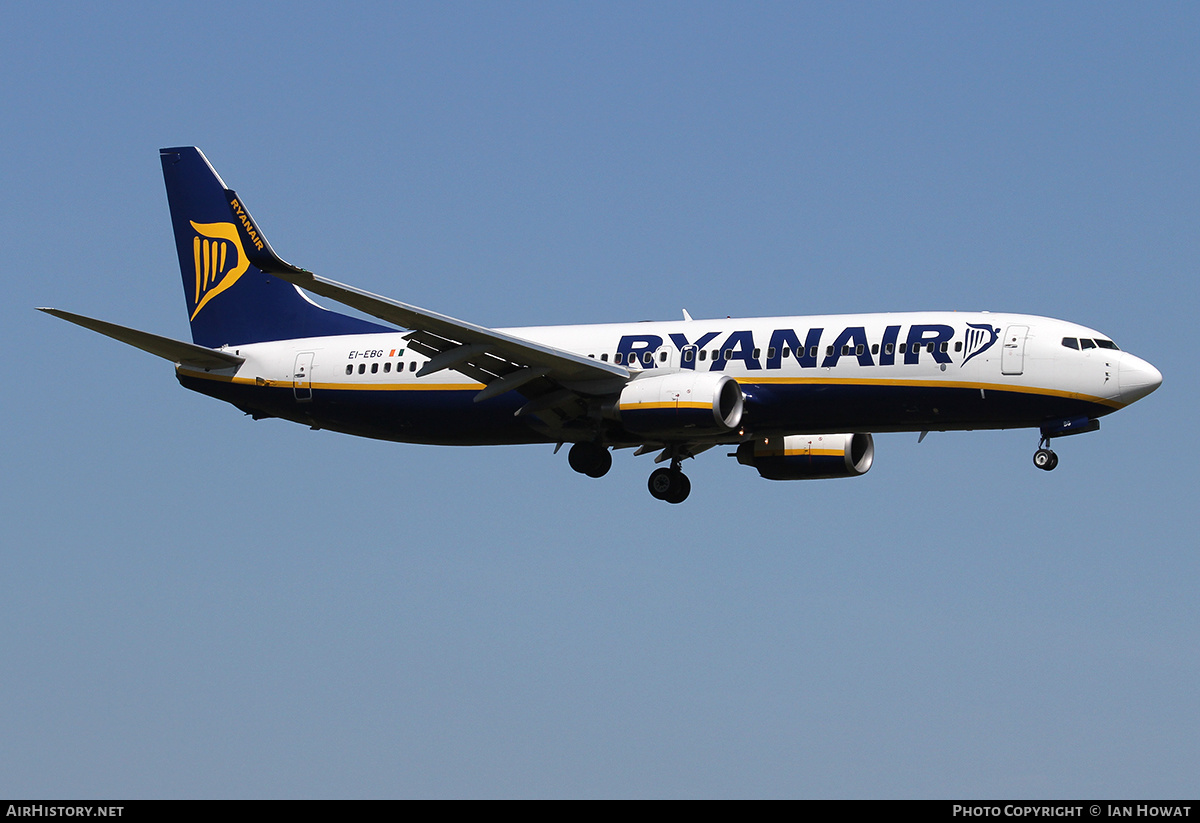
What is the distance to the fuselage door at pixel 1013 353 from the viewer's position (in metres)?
41.0

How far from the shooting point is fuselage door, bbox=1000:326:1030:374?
40969mm

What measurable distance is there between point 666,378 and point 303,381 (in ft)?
38.3

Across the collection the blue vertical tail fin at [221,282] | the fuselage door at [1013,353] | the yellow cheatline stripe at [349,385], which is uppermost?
the blue vertical tail fin at [221,282]

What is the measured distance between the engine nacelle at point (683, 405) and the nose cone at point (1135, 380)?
30.4 ft

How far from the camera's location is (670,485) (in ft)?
154

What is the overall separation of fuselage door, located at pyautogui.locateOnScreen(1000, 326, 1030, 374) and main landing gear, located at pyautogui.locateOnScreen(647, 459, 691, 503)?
1018 cm

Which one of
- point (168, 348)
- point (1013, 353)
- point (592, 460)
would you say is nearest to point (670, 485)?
point (592, 460)

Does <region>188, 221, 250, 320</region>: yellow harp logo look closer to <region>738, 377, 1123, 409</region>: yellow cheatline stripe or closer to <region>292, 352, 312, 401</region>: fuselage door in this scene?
<region>292, 352, 312, 401</region>: fuselage door

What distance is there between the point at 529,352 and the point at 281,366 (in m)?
10.1

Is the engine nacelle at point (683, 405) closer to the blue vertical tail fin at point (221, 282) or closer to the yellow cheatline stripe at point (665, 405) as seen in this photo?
the yellow cheatline stripe at point (665, 405)

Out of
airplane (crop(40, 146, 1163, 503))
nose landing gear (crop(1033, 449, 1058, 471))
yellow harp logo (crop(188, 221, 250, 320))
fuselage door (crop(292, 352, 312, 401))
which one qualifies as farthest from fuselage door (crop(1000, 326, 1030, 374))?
yellow harp logo (crop(188, 221, 250, 320))

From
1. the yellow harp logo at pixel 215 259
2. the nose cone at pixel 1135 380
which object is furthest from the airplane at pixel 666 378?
Result: the yellow harp logo at pixel 215 259
